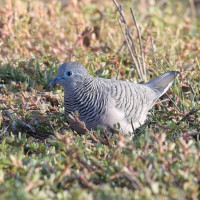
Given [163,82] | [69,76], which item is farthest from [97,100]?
[163,82]

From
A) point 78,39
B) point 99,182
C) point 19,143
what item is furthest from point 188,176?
point 78,39

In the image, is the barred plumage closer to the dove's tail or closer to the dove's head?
the dove's head

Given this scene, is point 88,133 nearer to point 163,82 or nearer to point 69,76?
point 69,76

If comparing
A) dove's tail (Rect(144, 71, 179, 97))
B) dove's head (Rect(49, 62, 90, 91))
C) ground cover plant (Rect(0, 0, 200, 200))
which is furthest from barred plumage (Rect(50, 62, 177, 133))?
dove's tail (Rect(144, 71, 179, 97))

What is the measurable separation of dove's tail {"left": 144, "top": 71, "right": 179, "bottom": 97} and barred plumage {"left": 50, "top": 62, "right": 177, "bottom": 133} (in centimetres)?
39

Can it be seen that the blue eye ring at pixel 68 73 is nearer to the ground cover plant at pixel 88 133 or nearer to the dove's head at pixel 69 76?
the dove's head at pixel 69 76

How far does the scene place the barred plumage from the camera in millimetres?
3830

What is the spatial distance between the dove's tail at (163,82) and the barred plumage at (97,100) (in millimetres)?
387

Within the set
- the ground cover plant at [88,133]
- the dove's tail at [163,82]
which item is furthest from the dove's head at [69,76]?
the dove's tail at [163,82]

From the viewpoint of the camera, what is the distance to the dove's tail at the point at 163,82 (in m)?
4.50

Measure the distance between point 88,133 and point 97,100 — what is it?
583 millimetres

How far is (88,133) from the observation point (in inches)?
133

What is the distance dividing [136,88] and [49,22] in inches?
98.9

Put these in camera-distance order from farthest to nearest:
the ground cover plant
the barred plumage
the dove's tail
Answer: the dove's tail → the barred plumage → the ground cover plant
